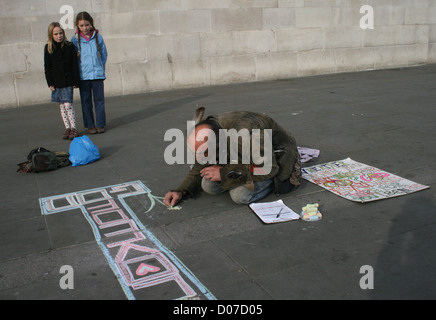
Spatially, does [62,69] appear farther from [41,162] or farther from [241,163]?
[241,163]

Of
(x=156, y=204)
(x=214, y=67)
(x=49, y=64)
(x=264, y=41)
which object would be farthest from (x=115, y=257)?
(x=264, y=41)

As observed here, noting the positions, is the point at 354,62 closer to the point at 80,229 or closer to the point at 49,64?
the point at 49,64

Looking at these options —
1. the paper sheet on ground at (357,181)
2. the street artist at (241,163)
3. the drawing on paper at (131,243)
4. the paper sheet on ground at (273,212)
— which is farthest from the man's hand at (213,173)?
the paper sheet on ground at (357,181)

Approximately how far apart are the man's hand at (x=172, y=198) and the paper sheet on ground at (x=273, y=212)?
A: 2.29ft

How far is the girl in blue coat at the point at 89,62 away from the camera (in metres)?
7.20

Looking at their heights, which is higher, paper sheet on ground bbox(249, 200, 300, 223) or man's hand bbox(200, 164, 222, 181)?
man's hand bbox(200, 164, 222, 181)

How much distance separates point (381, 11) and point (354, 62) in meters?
1.82

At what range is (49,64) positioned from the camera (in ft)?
23.3

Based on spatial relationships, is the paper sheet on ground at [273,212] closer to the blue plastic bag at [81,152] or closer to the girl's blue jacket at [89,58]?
the blue plastic bag at [81,152]

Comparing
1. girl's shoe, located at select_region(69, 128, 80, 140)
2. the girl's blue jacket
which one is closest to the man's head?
girl's shoe, located at select_region(69, 128, 80, 140)

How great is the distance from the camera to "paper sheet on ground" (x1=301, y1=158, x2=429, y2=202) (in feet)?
14.4

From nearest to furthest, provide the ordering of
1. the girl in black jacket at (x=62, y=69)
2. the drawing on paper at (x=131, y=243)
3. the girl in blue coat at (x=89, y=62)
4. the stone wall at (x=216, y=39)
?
the drawing on paper at (x=131, y=243) → the girl in black jacket at (x=62, y=69) → the girl in blue coat at (x=89, y=62) → the stone wall at (x=216, y=39)

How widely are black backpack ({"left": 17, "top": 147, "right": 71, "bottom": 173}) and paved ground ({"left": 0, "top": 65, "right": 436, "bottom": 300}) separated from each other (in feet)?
0.36

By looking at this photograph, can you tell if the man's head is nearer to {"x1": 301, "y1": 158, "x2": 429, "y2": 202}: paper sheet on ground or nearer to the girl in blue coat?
{"x1": 301, "y1": 158, "x2": 429, "y2": 202}: paper sheet on ground
